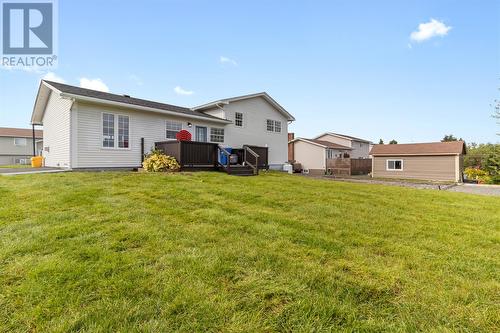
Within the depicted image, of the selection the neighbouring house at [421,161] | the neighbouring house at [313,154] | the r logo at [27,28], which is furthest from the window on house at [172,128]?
the neighbouring house at [421,161]

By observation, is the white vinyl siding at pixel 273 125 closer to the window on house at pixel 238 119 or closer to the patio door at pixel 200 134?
the window on house at pixel 238 119

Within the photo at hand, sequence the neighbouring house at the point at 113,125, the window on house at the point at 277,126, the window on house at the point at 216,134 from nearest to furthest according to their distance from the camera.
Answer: the neighbouring house at the point at 113,125, the window on house at the point at 216,134, the window on house at the point at 277,126

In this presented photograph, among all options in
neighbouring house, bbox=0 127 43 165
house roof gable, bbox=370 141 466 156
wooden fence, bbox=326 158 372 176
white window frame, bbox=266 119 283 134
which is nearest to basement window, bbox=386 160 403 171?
house roof gable, bbox=370 141 466 156

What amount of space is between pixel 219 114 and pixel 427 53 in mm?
13501

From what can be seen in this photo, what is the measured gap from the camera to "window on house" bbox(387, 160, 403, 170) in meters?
24.6

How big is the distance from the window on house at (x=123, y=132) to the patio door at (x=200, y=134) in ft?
14.4

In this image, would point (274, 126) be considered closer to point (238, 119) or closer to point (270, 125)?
point (270, 125)

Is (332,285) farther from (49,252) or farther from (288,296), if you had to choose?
(49,252)

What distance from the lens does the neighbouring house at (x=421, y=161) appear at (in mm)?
21812

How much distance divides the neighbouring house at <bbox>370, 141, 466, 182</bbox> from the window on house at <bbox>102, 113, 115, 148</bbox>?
23654mm

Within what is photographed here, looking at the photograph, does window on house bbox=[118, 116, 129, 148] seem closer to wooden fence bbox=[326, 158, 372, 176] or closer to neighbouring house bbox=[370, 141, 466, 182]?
wooden fence bbox=[326, 158, 372, 176]

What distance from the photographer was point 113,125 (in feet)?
40.3

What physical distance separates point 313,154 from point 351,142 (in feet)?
31.8

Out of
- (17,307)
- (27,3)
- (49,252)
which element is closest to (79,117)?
(27,3)
